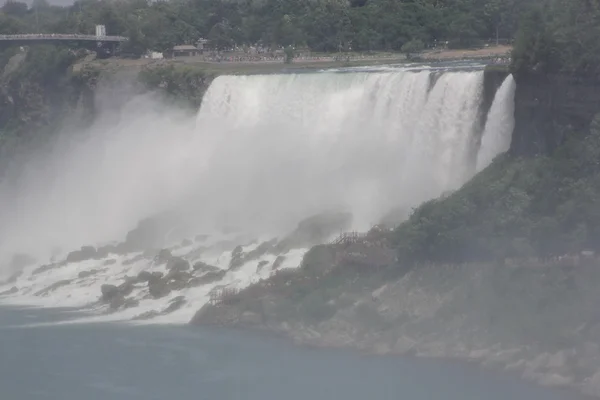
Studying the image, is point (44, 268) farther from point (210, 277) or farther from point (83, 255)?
point (210, 277)

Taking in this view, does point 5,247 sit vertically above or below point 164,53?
below

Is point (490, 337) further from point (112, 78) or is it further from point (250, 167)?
point (112, 78)

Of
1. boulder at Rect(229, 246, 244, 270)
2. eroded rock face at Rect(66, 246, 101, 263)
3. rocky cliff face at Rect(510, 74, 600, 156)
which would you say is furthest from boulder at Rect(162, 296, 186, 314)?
rocky cliff face at Rect(510, 74, 600, 156)

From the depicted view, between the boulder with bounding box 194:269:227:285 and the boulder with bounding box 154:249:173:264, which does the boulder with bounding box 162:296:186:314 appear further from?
the boulder with bounding box 154:249:173:264

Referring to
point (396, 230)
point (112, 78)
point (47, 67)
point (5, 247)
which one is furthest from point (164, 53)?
point (396, 230)

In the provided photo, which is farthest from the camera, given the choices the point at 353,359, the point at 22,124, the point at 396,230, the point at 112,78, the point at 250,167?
the point at 22,124

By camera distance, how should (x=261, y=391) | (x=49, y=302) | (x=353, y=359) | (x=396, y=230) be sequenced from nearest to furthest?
(x=261, y=391), (x=353, y=359), (x=396, y=230), (x=49, y=302)

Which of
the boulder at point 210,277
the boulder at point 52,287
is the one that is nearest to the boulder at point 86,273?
the boulder at point 52,287
